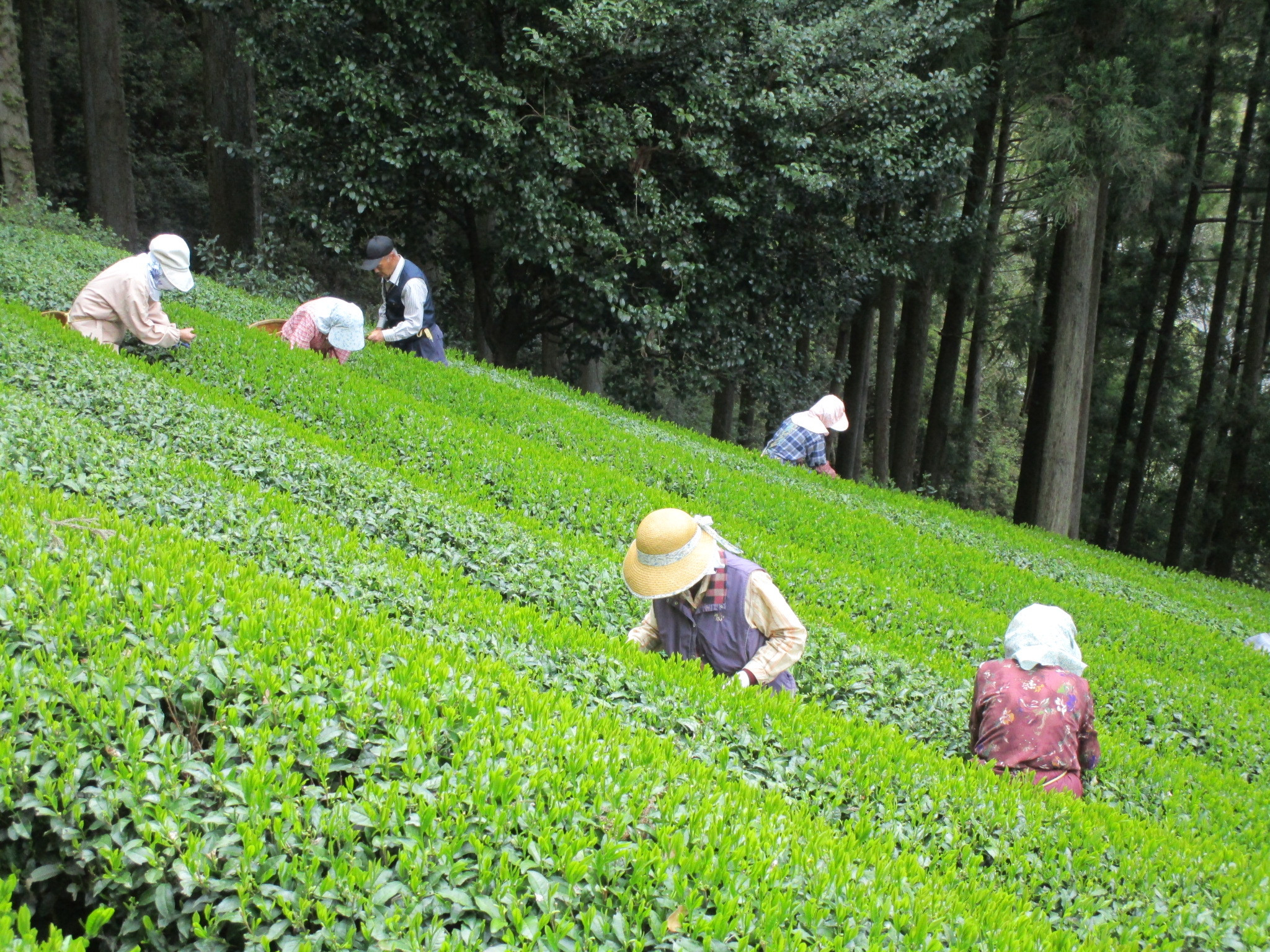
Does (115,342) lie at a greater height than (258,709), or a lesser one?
greater

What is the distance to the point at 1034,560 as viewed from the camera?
11.0m

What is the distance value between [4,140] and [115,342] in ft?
33.6

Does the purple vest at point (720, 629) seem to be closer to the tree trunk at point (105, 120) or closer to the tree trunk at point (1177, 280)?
the tree trunk at point (105, 120)

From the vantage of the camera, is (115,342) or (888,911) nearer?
(888,911)

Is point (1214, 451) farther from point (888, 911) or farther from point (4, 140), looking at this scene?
point (4, 140)

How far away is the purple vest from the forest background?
1048cm

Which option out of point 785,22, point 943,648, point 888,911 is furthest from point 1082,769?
point 785,22

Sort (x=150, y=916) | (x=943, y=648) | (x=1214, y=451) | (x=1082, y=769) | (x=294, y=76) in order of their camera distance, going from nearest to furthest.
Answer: (x=150, y=916) → (x=1082, y=769) → (x=943, y=648) → (x=294, y=76) → (x=1214, y=451)

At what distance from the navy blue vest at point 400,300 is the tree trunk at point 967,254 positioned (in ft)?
33.6

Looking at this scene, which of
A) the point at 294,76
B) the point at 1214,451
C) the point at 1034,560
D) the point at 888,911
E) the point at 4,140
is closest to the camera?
the point at 888,911

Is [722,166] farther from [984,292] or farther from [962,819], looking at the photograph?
[962,819]

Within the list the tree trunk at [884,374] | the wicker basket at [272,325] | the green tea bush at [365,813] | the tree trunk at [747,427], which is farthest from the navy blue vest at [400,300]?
the tree trunk at [747,427]

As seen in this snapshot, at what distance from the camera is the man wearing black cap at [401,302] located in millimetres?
9812

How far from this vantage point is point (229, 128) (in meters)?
16.2
